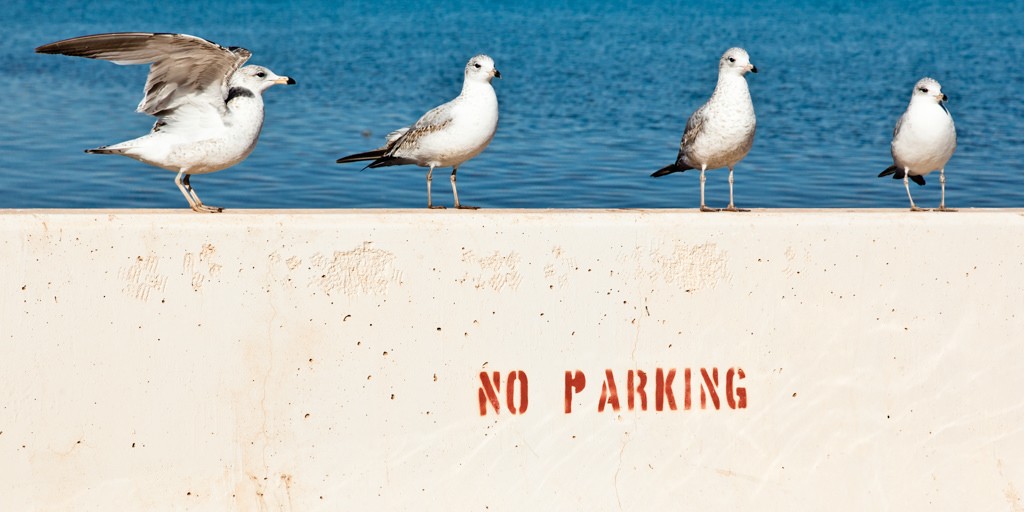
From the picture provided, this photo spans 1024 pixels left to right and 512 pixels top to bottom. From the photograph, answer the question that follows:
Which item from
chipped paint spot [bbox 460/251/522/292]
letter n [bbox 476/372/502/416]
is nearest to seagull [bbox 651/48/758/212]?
Answer: chipped paint spot [bbox 460/251/522/292]

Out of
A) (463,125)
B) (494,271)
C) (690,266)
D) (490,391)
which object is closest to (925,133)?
(690,266)

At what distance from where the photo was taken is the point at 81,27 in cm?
3859

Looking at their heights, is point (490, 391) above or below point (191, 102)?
below

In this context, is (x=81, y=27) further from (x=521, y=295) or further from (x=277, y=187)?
(x=521, y=295)

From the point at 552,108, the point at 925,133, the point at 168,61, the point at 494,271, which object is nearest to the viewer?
the point at 494,271

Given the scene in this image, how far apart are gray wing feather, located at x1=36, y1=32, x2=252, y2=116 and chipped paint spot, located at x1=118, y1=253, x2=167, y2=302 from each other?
2.84ft

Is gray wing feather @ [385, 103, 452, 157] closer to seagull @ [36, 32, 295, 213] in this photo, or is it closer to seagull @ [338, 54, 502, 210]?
seagull @ [338, 54, 502, 210]

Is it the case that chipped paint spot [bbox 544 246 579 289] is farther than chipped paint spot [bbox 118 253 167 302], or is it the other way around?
chipped paint spot [bbox 544 246 579 289]

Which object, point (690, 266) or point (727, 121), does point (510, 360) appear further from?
point (727, 121)

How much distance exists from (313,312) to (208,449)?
742mm

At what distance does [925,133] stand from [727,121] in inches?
41.1

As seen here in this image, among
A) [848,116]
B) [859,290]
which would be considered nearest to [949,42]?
[848,116]

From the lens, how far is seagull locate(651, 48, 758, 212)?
6574 mm

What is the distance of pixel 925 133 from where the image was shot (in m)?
6.70
